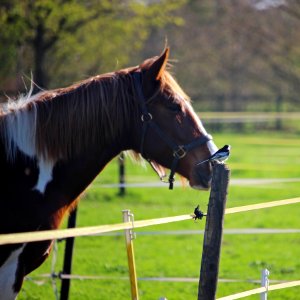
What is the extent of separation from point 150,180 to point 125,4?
5527mm

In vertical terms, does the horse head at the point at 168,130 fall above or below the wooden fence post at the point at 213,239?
above

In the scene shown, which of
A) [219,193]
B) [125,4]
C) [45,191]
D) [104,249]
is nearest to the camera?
[219,193]

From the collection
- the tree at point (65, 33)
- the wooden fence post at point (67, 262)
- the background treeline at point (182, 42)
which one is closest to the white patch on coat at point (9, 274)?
the wooden fence post at point (67, 262)

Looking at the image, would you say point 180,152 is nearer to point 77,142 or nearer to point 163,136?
point 163,136

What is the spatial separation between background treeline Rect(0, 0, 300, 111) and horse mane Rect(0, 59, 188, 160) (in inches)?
439

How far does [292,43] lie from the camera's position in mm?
33156

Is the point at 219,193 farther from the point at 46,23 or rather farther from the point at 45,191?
the point at 46,23

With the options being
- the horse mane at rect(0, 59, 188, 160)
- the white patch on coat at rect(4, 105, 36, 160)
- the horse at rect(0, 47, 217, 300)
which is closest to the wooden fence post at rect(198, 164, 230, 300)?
the horse at rect(0, 47, 217, 300)

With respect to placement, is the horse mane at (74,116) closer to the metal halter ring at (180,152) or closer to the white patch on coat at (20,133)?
the white patch on coat at (20,133)

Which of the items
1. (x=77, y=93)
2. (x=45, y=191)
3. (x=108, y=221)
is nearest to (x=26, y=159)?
(x=45, y=191)

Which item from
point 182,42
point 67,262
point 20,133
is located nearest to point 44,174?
point 20,133

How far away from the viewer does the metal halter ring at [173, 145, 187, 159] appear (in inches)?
155

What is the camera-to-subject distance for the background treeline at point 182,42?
15.3m

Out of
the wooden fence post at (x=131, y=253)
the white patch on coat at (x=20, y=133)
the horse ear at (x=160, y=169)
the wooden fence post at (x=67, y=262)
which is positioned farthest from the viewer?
the wooden fence post at (x=67, y=262)
